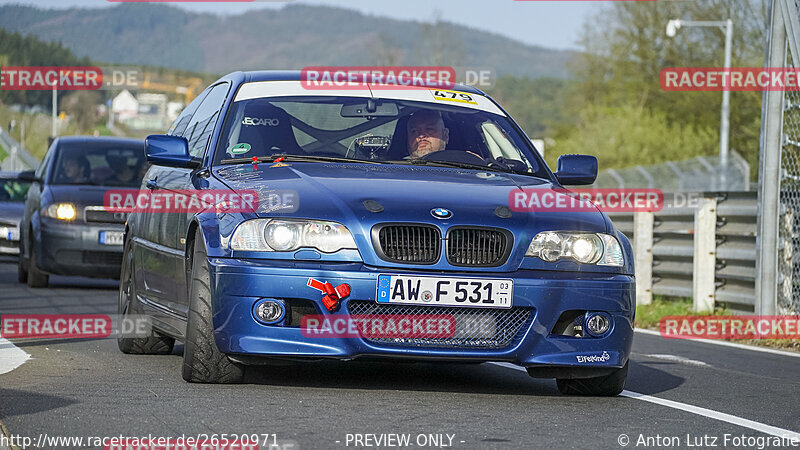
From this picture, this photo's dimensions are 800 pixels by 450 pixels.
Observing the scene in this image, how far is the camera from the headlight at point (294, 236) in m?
6.14

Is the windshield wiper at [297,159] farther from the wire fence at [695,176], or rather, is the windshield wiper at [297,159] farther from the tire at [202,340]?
the wire fence at [695,176]

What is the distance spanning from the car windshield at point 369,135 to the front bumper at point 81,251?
23.9ft

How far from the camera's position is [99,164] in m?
15.6

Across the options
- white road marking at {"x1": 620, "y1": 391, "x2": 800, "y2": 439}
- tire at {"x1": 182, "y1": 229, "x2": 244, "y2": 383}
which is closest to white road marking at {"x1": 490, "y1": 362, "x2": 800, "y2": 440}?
white road marking at {"x1": 620, "y1": 391, "x2": 800, "y2": 439}

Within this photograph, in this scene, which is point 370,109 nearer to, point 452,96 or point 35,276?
point 452,96

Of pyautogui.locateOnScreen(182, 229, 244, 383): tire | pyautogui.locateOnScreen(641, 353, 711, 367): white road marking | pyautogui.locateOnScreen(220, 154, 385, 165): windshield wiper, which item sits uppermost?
pyautogui.locateOnScreen(220, 154, 385, 165): windshield wiper

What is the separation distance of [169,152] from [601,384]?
258cm

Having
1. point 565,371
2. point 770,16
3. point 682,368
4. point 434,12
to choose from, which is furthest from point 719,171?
point 434,12

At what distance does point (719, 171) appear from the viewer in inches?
1241

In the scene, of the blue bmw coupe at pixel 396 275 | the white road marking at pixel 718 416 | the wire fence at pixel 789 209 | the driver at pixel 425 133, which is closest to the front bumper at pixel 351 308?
the blue bmw coupe at pixel 396 275

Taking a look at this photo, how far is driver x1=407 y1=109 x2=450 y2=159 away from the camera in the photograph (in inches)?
296

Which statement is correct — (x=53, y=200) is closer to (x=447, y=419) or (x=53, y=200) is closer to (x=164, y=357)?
(x=164, y=357)

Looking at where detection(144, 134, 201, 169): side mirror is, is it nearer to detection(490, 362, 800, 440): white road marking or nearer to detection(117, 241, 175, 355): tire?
detection(117, 241, 175, 355): tire

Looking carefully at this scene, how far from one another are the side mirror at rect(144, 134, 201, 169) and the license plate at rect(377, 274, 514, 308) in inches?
69.7
